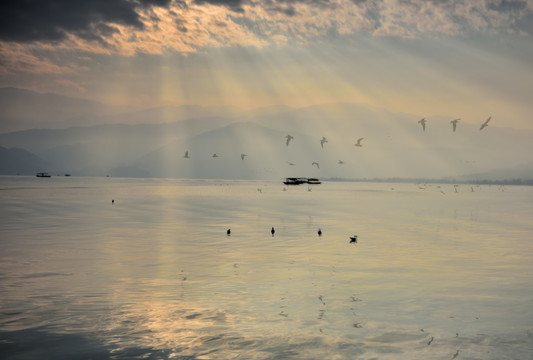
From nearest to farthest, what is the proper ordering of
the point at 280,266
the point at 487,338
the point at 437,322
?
1. the point at 487,338
2. the point at 437,322
3. the point at 280,266

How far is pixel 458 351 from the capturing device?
50.6 feet

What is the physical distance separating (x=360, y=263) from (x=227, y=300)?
13386 millimetres

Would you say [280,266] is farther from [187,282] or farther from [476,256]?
[476,256]

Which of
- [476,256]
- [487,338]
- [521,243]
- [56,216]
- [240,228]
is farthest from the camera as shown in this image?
[56,216]

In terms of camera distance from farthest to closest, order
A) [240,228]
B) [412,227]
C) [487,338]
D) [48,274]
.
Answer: [412,227], [240,228], [48,274], [487,338]

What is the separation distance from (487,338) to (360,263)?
15261 millimetres

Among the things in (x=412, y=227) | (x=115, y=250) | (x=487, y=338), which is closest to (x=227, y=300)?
(x=487, y=338)

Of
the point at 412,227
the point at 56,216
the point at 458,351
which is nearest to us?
the point at 458,351

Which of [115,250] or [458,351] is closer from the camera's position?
[458,351]

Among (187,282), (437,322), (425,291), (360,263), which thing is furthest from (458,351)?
(360,263)

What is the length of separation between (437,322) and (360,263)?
43.8 ft

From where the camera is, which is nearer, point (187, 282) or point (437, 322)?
point (437, 322)

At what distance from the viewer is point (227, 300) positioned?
21.4 metres

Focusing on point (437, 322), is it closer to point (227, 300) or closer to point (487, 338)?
point (487, 338)
